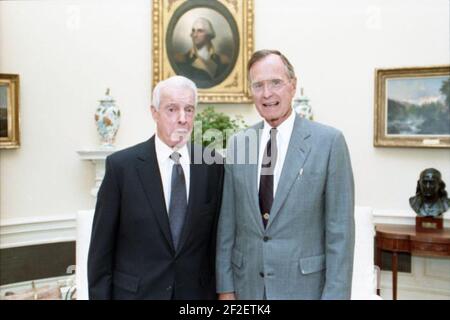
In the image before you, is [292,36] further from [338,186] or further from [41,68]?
[338,186]

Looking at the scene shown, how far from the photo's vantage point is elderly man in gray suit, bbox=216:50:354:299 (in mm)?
1723

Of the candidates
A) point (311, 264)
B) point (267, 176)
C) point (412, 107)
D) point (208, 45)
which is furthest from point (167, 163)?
point (412, 107)

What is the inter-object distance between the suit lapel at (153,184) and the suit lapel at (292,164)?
38 centimetres

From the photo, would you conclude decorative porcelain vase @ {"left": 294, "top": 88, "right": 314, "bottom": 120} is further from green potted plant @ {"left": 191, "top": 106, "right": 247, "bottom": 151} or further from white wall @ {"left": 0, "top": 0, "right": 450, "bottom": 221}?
green potted plant @ {"left": 191, "top": 106, "right": 247, "bottom": 151}

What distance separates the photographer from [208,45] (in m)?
4.40

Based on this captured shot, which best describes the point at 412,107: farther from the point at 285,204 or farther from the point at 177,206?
the point at 177,206

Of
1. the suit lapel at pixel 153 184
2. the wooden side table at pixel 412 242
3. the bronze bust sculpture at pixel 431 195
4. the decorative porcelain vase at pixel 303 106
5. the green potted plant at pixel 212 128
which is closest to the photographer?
the suit lapel at pixel 153 184

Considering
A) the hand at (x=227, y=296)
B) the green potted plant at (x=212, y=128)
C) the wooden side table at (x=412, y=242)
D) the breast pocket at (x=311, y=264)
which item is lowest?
the wooden side table at (x=412, y=242)

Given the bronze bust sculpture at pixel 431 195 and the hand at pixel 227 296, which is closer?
the hand at pixel 227 296

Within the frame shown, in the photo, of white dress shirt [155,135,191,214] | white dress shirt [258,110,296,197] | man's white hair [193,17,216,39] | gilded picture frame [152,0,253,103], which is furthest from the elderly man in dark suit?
man's white hair [193,17,216,39]

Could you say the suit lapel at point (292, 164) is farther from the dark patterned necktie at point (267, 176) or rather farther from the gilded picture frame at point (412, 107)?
the gilded picture frame at point (412, 107)

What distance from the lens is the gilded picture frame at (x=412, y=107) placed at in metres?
4.04

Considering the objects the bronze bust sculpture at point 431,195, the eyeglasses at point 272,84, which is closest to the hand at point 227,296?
the eyeglasses at point 272,84
